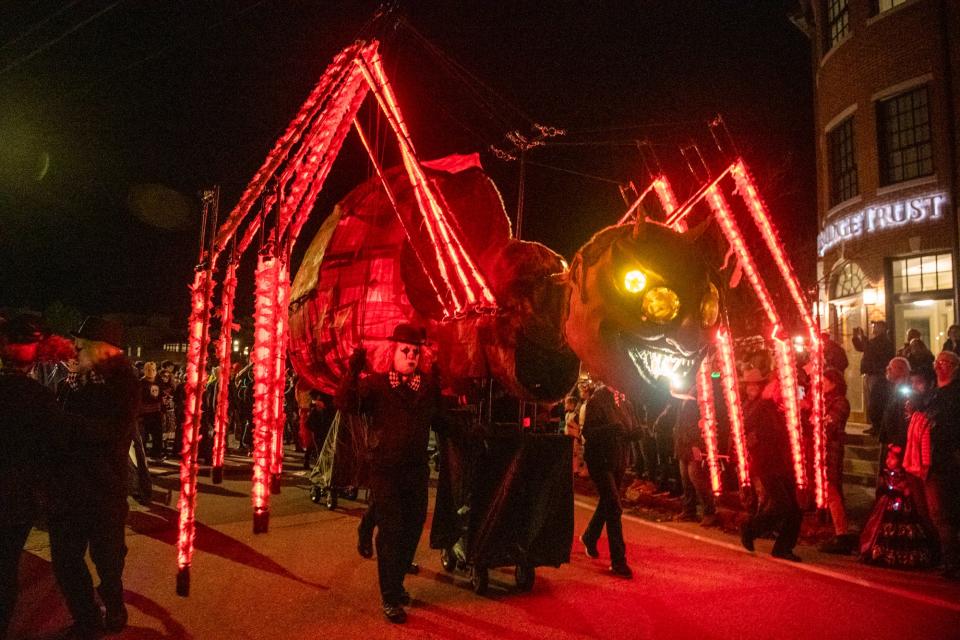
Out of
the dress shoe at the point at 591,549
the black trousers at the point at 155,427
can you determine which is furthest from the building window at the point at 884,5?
the black trousers at the point at 155,427

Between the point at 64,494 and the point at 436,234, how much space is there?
3.36 meters

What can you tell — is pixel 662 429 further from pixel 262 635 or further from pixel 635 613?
pixel 262 635

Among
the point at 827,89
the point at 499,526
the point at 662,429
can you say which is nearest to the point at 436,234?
the point at 499,526

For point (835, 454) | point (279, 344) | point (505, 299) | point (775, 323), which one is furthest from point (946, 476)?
point (279, 344)

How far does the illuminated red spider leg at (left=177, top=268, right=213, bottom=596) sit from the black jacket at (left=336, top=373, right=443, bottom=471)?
1094mm

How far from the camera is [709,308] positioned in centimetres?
482

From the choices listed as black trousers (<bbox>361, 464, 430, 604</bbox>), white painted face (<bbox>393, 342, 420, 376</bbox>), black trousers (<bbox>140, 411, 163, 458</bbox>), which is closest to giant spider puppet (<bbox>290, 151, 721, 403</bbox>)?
white painted face (<bbox>393, 342, 420, 376</bbox>)

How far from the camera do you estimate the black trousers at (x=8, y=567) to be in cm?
390

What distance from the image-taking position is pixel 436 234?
236 inches

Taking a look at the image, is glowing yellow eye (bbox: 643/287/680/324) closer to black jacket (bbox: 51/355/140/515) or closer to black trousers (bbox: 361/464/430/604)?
black trousers (bbox: 361/464/430/604)

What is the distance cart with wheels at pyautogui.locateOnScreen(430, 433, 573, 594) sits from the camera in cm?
569

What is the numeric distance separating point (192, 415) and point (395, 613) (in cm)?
209

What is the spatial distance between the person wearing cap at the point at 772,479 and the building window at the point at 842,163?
11395 millimetres

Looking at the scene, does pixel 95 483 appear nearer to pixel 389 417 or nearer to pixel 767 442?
pixel 389 417
